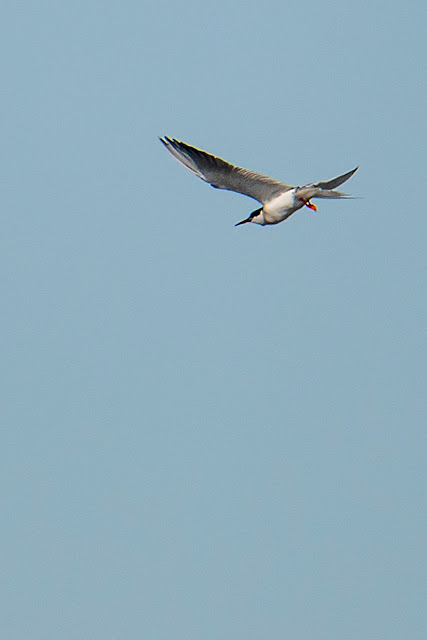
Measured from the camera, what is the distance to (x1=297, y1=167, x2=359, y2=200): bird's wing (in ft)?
87.0

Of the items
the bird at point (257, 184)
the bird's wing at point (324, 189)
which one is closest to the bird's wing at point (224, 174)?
the bird at point (257, 184)

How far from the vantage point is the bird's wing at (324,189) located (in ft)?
87.0

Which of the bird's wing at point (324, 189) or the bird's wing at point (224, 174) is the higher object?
the bird's wing at point (224, 174)

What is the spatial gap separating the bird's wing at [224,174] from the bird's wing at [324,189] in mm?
653

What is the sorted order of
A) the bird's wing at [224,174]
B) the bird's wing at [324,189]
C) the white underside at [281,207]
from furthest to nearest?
the bird's wing at [224,174], the white underside at [281,207], the bird's wing at [324,189]

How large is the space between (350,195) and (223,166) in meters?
2.97

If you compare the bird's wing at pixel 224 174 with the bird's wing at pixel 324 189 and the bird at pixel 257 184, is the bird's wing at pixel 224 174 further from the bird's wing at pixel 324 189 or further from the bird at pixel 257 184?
the bird's wing at pixel 324 189

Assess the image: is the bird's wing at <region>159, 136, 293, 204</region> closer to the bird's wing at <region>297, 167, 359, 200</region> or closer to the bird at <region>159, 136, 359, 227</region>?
the bird at <region>159, 136, 359, 227</region>

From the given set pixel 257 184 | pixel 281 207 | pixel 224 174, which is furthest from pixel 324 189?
pixel 224 174

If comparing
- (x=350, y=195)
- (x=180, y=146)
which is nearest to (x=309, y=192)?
(x=350, y=195)

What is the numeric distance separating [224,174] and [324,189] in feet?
7.60

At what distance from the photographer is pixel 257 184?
90.4 ft

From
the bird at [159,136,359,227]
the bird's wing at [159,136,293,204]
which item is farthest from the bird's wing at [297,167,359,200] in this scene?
the bird's wing at [159,136,293,204]

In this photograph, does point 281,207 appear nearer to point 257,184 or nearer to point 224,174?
point 257,184
